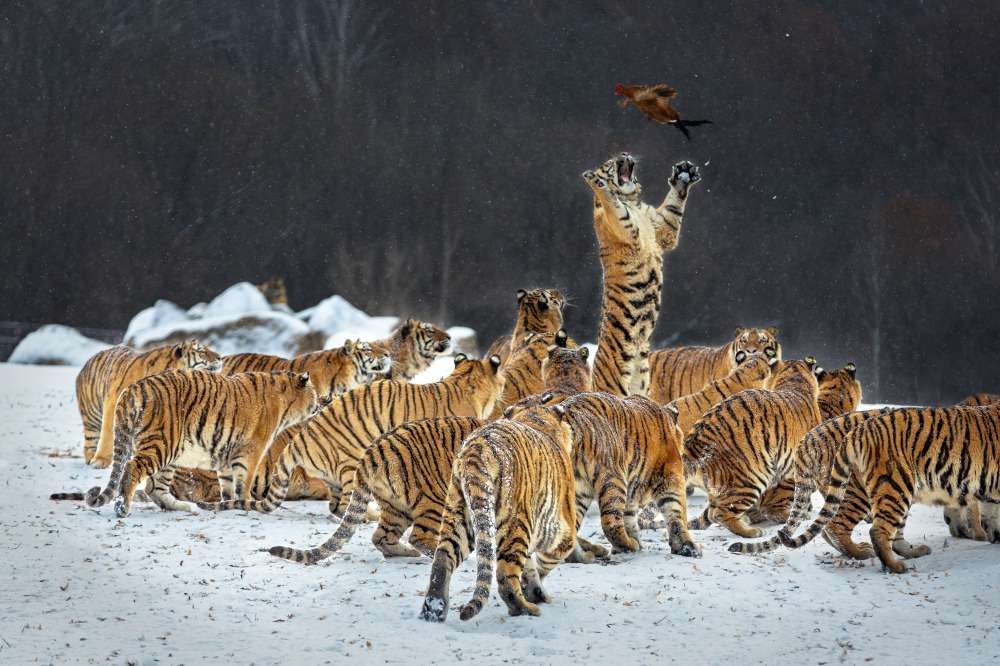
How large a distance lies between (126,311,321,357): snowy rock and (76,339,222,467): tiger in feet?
21.0

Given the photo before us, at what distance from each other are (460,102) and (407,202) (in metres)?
1.55

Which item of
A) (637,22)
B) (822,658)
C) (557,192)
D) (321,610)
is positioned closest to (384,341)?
(321,610)

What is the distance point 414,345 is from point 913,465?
3.51 metres

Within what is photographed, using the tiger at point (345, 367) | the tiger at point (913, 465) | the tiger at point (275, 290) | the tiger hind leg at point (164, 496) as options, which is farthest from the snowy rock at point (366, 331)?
the tiger at point (913, 465)

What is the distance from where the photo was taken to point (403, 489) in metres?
4.18

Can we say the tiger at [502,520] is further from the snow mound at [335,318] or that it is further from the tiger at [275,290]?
the tiger at [275,290]

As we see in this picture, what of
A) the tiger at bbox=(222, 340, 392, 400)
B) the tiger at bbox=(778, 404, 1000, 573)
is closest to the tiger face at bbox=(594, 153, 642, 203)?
the tiger at bbox=(222, 340, 392, 400)

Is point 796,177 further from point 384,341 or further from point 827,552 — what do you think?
point 827,552

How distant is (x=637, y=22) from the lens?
16.6m

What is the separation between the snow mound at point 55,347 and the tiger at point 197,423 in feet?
33.8

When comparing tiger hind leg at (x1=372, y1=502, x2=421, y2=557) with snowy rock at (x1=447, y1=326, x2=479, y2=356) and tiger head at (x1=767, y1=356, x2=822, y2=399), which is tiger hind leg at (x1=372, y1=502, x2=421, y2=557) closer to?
tiger head at (x1=767, y1=356, x2=822, y2=399)

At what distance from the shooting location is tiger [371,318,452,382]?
721 centimetres

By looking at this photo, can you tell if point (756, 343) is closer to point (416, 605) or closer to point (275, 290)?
point (416, 605)

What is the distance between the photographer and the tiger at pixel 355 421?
521cm
